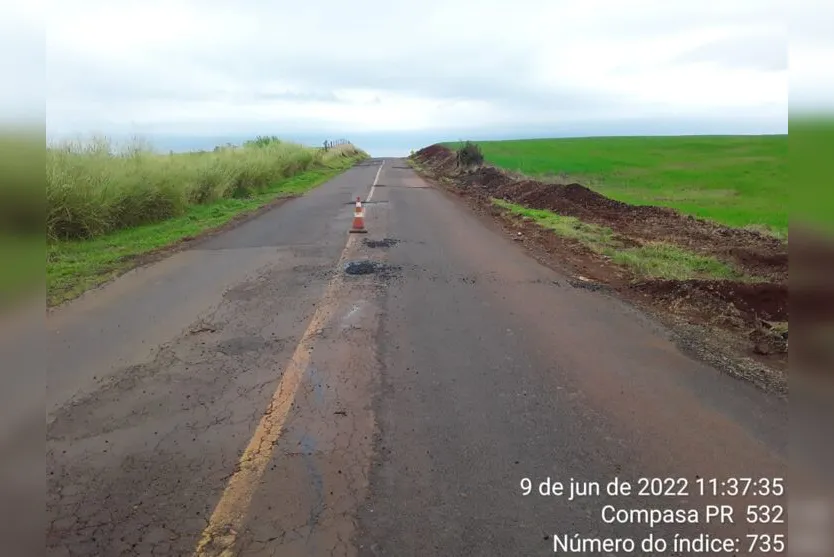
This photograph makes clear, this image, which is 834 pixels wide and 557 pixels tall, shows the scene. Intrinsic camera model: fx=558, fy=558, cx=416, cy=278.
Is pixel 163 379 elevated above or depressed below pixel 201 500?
above

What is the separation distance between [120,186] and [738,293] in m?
12.7

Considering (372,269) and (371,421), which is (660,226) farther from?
(371,421)

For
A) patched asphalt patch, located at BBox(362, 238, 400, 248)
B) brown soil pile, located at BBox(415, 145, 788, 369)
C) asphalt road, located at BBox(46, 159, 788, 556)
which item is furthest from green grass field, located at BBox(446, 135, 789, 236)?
patched asphalt patch, located at BBox(362, 238, 400, 248)

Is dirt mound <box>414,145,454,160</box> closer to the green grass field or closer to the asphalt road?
the green grass field

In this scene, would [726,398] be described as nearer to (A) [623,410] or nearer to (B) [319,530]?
(A) [623,410]

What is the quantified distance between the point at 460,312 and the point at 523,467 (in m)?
3.41

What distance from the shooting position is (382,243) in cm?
1151

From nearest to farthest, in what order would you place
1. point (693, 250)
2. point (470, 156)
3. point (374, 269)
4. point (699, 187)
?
point (374, 269) → point (693, 250) → point (699, 187) → point (470, 156)

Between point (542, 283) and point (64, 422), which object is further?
point (542, 283)

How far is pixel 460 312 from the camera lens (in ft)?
22.7


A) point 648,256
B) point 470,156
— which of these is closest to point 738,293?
point 648,256

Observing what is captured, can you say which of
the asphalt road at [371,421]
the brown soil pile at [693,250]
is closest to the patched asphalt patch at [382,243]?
the brown soil pile at [693,250]

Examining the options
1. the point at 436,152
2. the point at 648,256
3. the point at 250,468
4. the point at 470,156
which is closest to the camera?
the point at 250,468

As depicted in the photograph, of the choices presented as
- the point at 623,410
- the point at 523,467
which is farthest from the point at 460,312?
the point at 523,467
